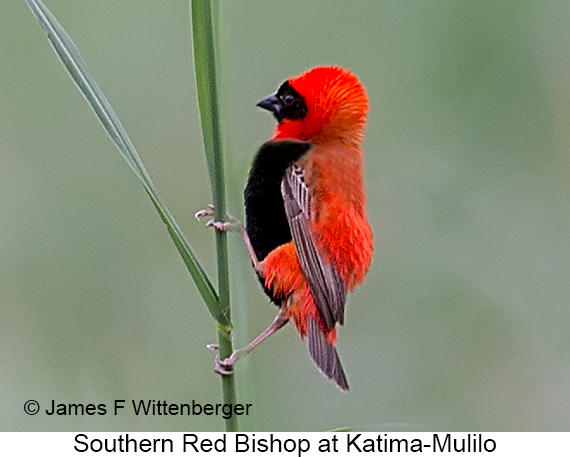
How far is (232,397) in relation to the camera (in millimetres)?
754

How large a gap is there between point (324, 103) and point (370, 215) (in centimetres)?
15

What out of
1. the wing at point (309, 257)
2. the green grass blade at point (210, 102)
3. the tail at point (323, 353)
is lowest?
the tail at point (323, 353)

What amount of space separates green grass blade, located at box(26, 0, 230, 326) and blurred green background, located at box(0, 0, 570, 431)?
168 millimetres

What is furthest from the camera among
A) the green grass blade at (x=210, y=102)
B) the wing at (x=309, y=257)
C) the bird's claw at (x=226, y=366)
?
the wing at (x=309, y=257)

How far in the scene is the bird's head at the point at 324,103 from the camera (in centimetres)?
87

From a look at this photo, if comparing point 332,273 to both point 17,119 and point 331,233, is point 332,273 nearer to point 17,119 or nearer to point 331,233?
point 331,233

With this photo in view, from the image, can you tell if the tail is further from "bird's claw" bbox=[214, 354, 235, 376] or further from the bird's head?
the bird's head

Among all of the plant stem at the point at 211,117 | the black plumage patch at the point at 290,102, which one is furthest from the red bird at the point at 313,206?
the plant stem at the point at 211,117

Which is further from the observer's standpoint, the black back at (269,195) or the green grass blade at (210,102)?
the black back at (269,195)

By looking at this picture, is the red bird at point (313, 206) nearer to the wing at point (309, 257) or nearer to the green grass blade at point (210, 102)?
the wing at point (309, 257)

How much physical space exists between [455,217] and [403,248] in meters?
0.08

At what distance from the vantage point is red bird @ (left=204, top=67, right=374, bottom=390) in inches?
34.1
